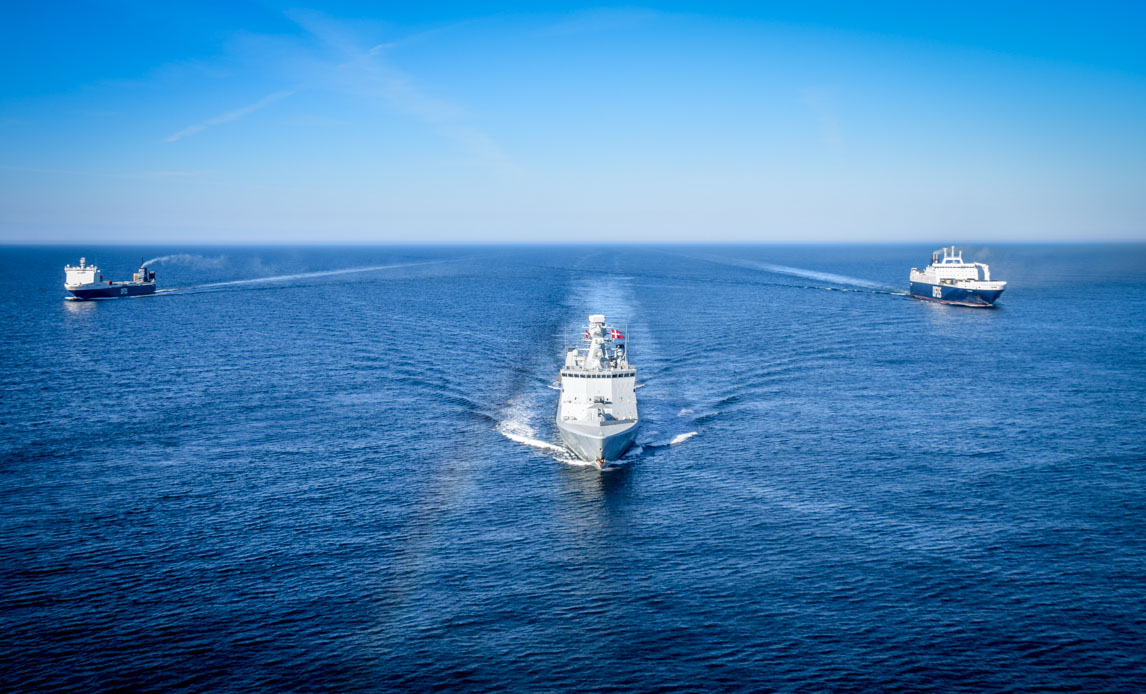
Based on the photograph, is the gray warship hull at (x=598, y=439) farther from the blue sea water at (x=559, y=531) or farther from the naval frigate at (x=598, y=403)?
the blue sea water at (x=559, y=531)

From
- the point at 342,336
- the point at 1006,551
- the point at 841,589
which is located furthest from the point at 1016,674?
the point at 342,336

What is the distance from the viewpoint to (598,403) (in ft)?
256

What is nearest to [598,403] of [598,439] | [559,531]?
[598,439]

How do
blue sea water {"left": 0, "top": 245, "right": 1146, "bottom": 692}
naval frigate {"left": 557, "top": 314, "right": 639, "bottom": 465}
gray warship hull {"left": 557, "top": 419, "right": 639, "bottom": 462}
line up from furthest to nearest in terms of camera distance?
1. naval frigate {"left": 557, "top": 314, "right": 639, "bottom": 465}
2. gray warship hull {"left": 557, "top": 419, "right": 639, "bottom": 462}
3. blue sea water {"left": 0, "top": 245, "right": 1146, "bottom": 692}

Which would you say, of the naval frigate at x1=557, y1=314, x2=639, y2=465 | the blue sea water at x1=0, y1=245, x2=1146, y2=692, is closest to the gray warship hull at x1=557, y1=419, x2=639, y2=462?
the naval frigate at x1=557, y1=314, x2=639, y2=465

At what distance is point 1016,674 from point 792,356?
8480 centimetres

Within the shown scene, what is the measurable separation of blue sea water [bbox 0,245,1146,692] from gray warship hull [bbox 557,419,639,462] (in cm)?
204

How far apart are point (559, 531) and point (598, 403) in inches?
873

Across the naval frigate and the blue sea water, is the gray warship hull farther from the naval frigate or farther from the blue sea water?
the blue sea water

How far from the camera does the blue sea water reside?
4194cm

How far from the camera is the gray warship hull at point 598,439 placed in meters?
71.6

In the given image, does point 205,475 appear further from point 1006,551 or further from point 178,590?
point 1006,551

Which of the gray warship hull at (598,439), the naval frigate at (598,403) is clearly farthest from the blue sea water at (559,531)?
the naval frigate at (598,403)

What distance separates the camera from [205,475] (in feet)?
219
